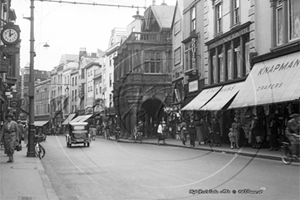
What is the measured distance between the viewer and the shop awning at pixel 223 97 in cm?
1998

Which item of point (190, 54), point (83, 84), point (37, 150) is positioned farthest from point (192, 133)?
point (83, 84)

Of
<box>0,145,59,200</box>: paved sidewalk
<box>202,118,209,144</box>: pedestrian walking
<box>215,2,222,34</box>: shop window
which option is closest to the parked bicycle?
<box>0,145,59,200</box>: paved sidewalk

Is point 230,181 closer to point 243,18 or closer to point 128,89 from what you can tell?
point 128,89

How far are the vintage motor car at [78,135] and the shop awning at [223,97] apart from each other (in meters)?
11.2

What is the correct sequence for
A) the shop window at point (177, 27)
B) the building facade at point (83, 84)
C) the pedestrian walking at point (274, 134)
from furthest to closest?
the shop window at point (177, 27)
the building facade at point (83, 84)
the pedestrian walking at point (274, 134)

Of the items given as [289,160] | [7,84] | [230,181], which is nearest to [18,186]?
[230,181]

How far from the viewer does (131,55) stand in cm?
1414

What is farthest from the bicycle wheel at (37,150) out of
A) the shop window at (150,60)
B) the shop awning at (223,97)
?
the shop awning at (223,97)

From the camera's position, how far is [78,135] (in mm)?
32906

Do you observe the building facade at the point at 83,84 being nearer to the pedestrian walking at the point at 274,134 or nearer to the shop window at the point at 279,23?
the pedestrian walking at the point at 274,134

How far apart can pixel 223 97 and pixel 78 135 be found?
46.7ft

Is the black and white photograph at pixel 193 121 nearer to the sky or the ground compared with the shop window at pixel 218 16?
nearer to the ground

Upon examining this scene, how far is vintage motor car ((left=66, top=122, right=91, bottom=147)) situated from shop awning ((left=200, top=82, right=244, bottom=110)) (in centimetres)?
1116

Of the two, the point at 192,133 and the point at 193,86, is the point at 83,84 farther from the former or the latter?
the point at 192,133
